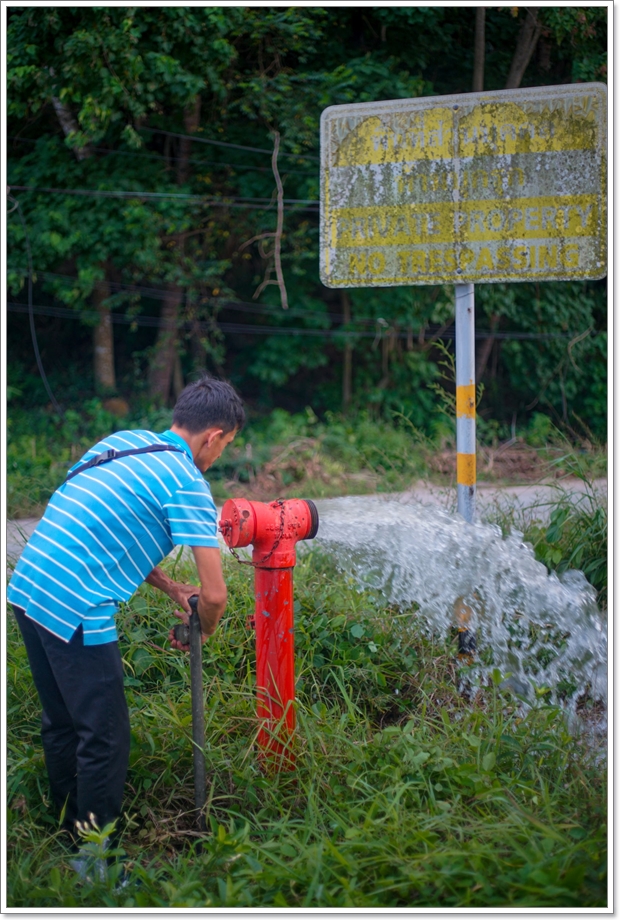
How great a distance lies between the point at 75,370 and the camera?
11.4 m

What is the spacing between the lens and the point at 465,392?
3.72m

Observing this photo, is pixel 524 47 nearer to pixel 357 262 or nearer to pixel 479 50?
pixel 479 50

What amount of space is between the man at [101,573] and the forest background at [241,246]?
5.03 m

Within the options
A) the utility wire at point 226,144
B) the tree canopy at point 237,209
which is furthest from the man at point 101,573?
the utility wire at point 226,144

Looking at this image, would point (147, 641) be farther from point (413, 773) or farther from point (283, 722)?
point (413, 773)

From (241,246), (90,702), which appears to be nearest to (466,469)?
(90,702)

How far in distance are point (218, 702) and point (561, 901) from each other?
4.63ft

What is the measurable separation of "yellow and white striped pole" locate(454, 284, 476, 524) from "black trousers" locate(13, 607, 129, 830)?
6.71ft

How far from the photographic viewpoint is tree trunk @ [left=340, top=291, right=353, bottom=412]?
11.0m

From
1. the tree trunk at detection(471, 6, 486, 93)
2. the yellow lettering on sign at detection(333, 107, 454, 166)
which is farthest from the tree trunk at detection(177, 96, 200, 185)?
the yellow lettering on sign at detection(333, 107, 454, 166)

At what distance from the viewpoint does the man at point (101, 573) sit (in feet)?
7.10

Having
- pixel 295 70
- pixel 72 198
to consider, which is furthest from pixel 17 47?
pixel 295 70

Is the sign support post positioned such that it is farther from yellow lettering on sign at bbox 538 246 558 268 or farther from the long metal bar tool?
the long metal bar tool

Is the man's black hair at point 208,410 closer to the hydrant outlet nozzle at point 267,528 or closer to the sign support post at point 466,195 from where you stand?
the hydrant outlet nozzle at point 267,528
